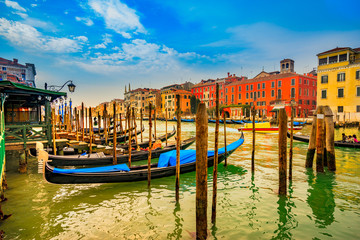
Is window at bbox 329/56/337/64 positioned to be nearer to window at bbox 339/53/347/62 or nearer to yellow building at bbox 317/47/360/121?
yellow building at bbox 317/47/360/121

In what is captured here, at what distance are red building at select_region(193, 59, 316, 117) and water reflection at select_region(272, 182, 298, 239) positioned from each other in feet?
109

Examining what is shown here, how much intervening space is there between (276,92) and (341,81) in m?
12.3

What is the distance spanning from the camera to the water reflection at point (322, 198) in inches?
190

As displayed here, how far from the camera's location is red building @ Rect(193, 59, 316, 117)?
36031 mm

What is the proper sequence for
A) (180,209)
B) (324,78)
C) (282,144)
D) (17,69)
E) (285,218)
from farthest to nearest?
(17,69), (324,78), (282,144), (180,209), (285,218)

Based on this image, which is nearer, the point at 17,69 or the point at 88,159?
the point at 88,159

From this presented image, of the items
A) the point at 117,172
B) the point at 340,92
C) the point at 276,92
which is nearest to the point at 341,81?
the point at 340,92

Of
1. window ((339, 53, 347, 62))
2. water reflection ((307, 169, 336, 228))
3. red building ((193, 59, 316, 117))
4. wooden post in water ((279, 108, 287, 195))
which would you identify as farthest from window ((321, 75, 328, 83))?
wooden post in water ((279, 108, 287, 195))

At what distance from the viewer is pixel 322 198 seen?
5859mm

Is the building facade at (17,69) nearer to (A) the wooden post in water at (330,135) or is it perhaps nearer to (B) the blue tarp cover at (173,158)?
(B) the blue tarp cover at (173,158)

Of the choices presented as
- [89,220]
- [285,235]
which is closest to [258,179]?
[285,235]

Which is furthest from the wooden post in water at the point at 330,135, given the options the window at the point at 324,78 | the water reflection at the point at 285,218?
the window at the point at 324,78

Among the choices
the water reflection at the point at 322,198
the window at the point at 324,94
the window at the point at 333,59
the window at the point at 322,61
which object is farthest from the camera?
the window at the point at 324,94

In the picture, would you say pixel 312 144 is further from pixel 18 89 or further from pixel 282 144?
pixel 18 89
